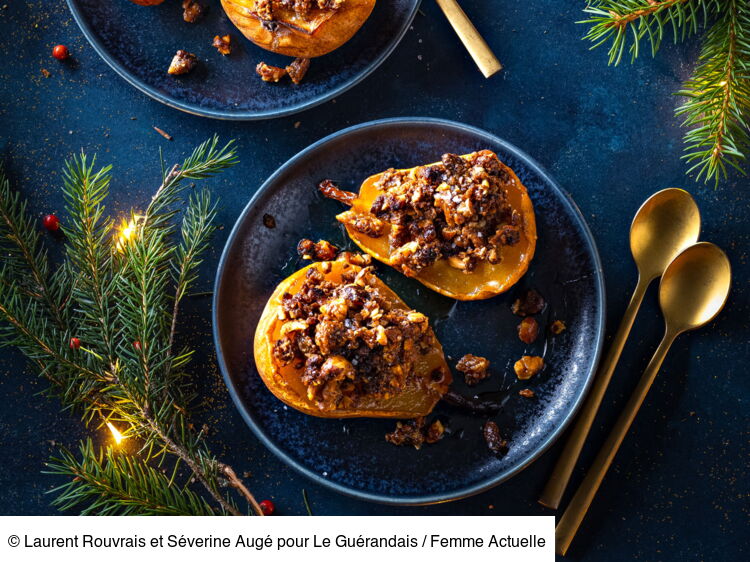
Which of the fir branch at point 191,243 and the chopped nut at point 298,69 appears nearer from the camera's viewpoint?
the fir branch at point 191,243

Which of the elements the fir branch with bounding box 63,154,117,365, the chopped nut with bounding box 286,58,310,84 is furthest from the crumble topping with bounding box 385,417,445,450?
the chopped nut with bounding box 286,58,310,84

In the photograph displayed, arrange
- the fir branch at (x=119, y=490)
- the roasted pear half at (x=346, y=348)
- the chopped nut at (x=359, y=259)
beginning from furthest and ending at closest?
the chopped nut at (x=359, y=259)
the roasted pear half at (x=346, y=348)
the fir branch at (x=119, y=490)

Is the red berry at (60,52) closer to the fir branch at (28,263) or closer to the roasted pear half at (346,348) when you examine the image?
the fir branch at (28,263)

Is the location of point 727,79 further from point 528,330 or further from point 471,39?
point 528,330

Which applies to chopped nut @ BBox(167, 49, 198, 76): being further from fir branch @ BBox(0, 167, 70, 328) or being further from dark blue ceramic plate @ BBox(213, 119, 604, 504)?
fir branch @ BBox(0, 167, 70, 328)

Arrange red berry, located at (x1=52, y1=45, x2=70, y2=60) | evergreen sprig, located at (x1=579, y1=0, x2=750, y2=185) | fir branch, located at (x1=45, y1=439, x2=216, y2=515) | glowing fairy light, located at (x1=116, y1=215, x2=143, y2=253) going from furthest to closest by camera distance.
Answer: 1. red berry, located at (x1=52, y1=45, x2=70, y2=60)
2. glowing fairy light, located at (x1=116, y1=215, x2=143, y2=253)
3. fir branch, located at (x1=45, y1=439, x2=216, y2=515)
4. evergreen sprig, located at (x1=579, y1=0, x2=750, y2=185)

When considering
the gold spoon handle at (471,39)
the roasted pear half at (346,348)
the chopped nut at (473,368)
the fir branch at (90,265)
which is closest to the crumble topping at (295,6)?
the gold spoon handle at (471,39)

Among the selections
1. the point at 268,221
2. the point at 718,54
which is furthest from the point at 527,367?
the point at 718,54
